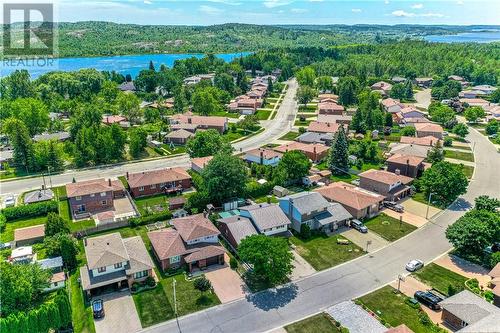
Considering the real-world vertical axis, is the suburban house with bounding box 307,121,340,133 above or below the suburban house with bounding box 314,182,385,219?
above

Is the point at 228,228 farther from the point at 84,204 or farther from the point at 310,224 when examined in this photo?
the point at 84,204

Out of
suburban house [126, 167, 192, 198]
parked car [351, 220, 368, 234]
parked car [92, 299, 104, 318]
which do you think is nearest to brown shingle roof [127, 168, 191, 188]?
suburban house [126, 167, 192, 198]

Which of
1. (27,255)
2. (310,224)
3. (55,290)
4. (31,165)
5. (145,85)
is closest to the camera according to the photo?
(55,290)

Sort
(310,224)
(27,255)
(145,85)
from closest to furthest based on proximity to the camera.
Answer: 1. (27,255)
2. (310,224)
3. (145,85)

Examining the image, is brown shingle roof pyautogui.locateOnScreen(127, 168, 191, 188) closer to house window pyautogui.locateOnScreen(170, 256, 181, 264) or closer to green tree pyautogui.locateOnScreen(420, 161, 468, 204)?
house window pyautogui.locateOnScreen(170, 256, 181, 264)

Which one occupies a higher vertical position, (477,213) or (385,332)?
(477,213)

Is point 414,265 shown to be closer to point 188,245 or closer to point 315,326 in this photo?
point 315,326

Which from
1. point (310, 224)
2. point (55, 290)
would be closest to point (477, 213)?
point (310, 224)
